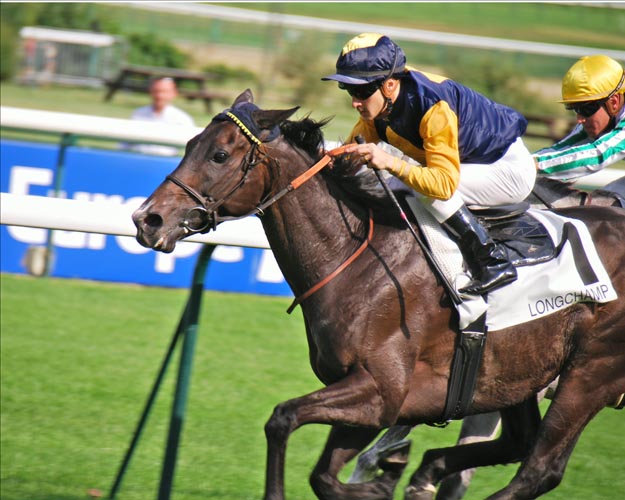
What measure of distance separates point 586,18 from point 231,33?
10215 mm

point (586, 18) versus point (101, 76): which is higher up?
point (586, 18)

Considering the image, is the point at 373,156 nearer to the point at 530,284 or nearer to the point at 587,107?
the point at 530,284

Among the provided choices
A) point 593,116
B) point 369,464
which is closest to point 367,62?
point 593,116

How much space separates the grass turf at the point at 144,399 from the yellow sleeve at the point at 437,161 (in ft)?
5.73

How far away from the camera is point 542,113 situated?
53.3 ft

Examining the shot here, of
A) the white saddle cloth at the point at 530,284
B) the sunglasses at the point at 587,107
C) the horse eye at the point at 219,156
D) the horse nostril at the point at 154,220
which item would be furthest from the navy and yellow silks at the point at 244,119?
the sunglasses at the point at 587,107

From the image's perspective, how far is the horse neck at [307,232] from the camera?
3.54 m

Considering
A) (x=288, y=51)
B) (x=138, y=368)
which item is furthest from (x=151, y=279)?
(x=288, y=51)

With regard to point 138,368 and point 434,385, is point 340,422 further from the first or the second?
point 138,368

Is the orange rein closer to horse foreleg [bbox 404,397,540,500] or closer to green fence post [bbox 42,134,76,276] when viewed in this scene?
horse foreleg [bbox 404,397,540,500]

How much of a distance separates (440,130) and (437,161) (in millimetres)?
108

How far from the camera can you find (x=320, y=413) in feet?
10.8

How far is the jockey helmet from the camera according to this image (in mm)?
3453

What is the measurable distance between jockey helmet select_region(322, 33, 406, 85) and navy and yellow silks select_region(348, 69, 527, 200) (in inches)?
3.8
